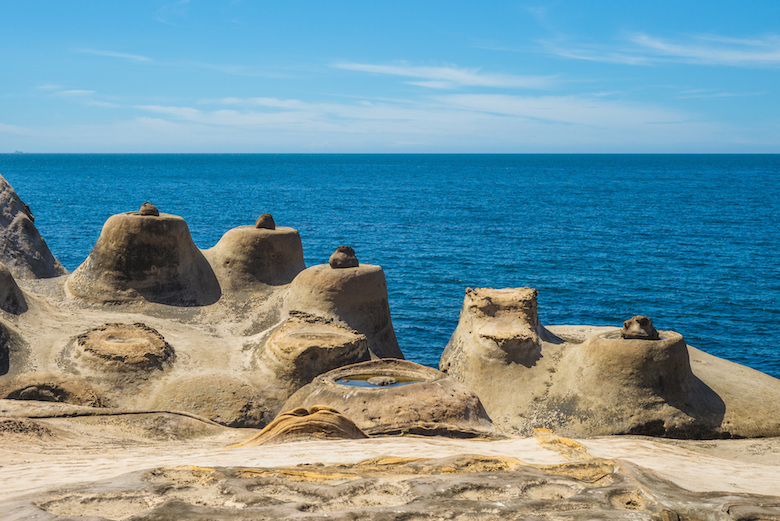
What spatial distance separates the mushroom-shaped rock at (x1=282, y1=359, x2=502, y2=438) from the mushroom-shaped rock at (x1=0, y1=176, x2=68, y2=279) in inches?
485

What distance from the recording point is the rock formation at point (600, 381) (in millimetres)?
15250

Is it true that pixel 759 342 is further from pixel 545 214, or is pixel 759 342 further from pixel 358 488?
pixel 545 214

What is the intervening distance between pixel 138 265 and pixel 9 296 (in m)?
3.37

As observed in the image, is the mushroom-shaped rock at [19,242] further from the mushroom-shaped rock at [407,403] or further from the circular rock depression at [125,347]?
the mushroom-shaped rock at [407,403]

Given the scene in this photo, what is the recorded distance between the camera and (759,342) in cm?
2678

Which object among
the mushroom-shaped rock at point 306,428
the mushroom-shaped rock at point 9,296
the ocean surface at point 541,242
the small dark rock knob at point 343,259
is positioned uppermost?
the small dark rock knob at point 343,259

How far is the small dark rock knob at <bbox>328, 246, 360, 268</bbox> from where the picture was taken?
57.3 ft

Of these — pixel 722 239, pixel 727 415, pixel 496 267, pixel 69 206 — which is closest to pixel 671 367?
pixel 727 415

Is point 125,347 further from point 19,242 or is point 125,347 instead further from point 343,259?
point 19,242

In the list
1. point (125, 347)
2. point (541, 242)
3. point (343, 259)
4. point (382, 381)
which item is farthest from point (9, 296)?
point (541, 242)

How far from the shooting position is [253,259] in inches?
787

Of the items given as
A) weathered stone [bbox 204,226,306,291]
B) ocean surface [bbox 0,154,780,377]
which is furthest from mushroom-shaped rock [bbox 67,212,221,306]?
ocean surface [bbox 0,154,780,377]

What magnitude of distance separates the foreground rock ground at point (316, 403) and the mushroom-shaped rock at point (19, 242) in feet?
0.24

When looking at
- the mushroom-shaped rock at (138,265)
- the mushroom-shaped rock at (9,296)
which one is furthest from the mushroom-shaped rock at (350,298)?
the mushroom-shaped rock at (9,296)
